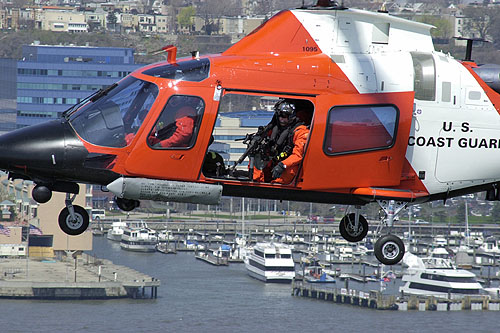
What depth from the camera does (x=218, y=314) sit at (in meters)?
45.9

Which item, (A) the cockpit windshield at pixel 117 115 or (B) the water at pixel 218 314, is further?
(B) the water at pixel 218 314

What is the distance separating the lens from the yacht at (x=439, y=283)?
173 feet

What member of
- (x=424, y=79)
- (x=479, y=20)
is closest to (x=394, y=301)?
(x=424, y=79)

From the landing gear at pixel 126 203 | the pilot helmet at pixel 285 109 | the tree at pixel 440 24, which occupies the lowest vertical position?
the landing gear at pixel 126 203

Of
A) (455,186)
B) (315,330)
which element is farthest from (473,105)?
(315,330)

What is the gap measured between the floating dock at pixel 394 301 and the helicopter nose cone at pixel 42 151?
141 ft

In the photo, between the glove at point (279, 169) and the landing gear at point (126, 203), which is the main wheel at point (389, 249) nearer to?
the glove at point (279, 169)

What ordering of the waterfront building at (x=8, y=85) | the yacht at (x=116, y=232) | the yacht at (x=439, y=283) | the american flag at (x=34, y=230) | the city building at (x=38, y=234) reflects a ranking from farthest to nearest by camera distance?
1. the waterfront building at (x=8, y=85)
2. the yacht at (x=116, y=232)
3. the city building at (x=38, y=234)
4. the american flag at (x=34, y=230)
5. the yacht at (x=439, y=283)

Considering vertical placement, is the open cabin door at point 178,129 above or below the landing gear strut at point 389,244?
above

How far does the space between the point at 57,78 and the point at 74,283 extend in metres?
31.8

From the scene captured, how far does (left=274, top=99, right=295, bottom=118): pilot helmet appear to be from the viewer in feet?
29.9

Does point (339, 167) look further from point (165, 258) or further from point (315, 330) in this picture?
point (165, 258)

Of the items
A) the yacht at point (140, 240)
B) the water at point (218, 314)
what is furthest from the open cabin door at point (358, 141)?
the yacht at point (140, 240)

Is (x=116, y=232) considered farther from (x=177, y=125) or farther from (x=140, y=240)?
(x=177, y=125)
